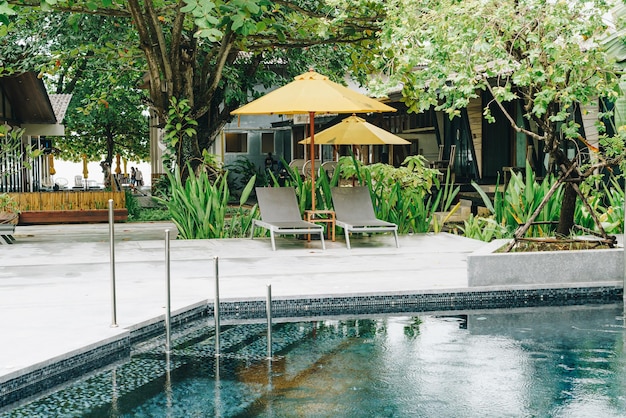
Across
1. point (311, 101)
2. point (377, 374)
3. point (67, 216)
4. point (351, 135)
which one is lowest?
Answer: point (377, 374)

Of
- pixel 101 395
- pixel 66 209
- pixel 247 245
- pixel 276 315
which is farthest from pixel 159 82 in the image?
pixel 101 395

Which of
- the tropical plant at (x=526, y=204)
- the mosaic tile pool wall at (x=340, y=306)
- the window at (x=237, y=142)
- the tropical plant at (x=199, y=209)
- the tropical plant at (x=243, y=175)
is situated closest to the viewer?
the mosaic tile pool wall at (x=340, y=306)

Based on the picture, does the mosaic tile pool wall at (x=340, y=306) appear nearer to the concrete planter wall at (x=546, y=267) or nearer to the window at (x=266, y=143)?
the concrete planter wall at (x=546, y=267)

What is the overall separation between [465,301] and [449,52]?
2512 millimetres

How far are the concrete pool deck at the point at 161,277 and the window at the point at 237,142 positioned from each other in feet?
67.4

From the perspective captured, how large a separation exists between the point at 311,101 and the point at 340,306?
13.8 ft

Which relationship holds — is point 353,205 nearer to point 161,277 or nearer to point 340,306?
point 161,277

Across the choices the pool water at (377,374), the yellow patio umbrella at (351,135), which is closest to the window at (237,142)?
the yellow patio umbrella at (351,135)

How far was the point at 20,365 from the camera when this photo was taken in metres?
5.30

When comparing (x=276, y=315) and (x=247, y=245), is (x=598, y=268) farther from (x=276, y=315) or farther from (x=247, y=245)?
(x=247, y=245)

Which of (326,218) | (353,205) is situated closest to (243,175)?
(326,218)

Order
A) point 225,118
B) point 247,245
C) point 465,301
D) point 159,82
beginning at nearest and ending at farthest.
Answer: point 465,301
point 247,245
point 159,82
point 225,118

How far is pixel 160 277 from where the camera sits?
896 centimetres

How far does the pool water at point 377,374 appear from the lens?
5.26 m
